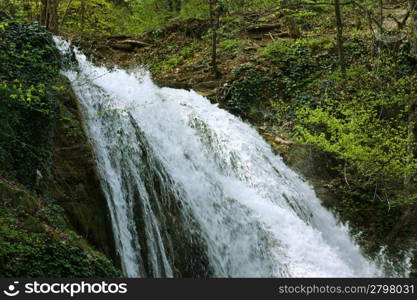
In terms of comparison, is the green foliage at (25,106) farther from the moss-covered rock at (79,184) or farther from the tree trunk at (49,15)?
the tree trunk at (49,15)

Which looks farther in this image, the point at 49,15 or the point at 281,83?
the point at 281,83

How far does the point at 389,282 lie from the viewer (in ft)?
21.1

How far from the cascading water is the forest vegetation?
105 centimetres

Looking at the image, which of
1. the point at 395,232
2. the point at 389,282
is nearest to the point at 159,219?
the point at 389,282

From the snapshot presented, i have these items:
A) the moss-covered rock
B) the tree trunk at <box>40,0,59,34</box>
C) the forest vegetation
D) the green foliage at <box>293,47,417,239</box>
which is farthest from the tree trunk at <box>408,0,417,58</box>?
the tree trunk at <box>40,0,59,34</box>

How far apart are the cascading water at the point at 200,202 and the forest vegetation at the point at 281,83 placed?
1.05 metres

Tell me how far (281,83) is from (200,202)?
6.87 m

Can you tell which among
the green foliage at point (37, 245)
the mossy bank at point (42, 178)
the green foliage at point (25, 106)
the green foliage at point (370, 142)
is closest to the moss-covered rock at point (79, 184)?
the mossy bank at point (42, 178)

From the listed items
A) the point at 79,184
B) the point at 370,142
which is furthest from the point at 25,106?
the point at 370,142

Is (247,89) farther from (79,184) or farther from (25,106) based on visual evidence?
(25,106)

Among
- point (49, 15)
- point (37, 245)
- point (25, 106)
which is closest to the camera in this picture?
point (37, 245)

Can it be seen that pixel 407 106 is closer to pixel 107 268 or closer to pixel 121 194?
pixel 121 194

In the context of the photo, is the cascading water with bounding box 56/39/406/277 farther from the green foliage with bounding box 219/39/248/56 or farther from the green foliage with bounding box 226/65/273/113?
the green foliage with bounding box 219/39/248/56

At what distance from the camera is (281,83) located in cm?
1397
